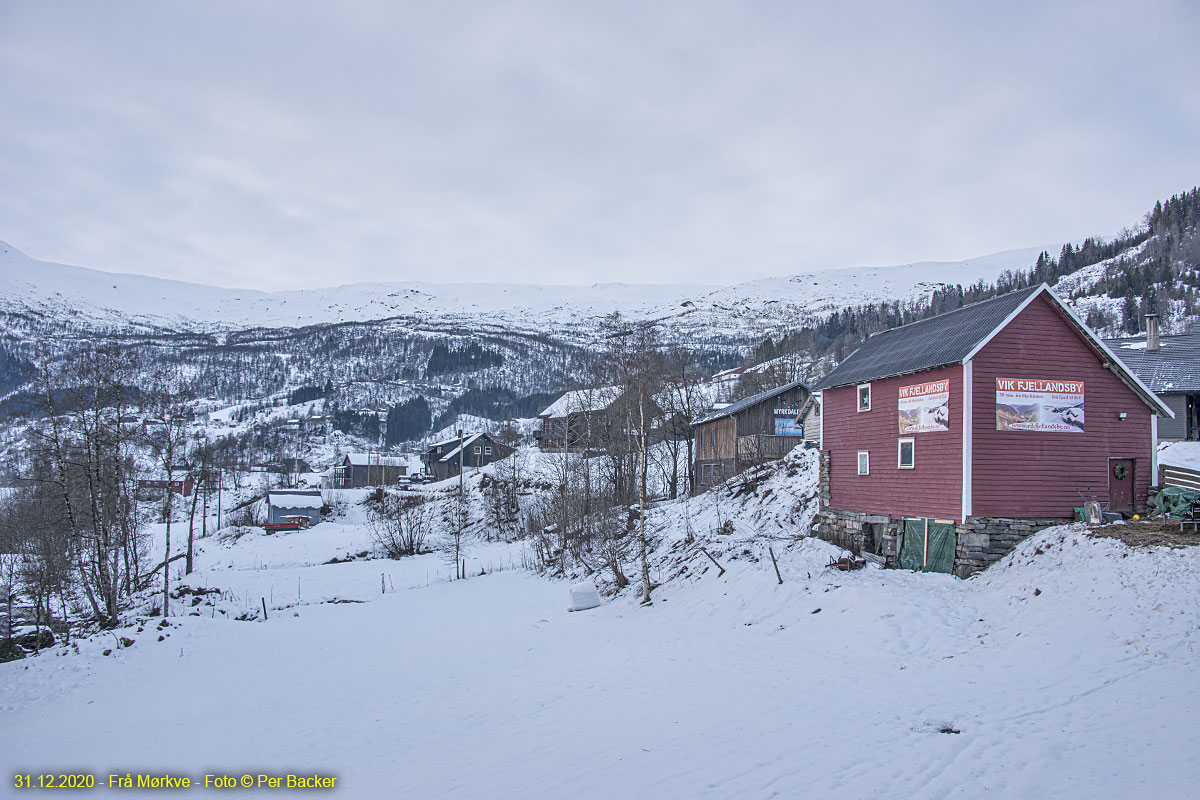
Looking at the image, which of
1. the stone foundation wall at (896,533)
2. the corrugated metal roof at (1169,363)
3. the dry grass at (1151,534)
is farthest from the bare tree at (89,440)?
the corrugated metal roof at (1169,363)

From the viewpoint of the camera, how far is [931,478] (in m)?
21.9

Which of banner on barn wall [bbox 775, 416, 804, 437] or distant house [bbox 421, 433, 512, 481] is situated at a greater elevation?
banner on barn wall [bbox 775, 416, 804, 437]

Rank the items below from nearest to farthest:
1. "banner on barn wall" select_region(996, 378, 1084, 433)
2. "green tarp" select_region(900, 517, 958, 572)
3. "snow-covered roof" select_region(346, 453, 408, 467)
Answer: "banner on barn wall" select_region(996, 378, 1084, 433) < "green tarp" select_region(900, 517, 958, 572) < "snow-covered roof" select_region(346, 453, 408, 467)

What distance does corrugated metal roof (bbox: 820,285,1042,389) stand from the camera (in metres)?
21.5

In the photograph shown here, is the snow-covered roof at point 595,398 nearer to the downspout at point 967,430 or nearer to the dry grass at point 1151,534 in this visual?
the downspout at point 967,430

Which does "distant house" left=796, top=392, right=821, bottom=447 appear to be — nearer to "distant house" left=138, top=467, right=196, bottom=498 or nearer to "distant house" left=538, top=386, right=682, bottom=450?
"distant house" left=538, top=386, right=682, bottom=450

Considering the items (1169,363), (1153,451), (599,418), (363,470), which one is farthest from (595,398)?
(363,470)

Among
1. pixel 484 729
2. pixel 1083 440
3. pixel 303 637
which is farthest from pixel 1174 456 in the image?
pixel 303 637

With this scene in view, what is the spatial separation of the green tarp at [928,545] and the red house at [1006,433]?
0.12 feet

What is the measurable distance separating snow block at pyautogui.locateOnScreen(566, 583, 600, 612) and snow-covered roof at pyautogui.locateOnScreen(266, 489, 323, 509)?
173ft

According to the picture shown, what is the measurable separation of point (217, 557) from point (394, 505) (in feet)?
57.5

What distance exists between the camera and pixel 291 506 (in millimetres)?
69938

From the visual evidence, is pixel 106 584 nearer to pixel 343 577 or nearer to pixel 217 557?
pixel 343 577

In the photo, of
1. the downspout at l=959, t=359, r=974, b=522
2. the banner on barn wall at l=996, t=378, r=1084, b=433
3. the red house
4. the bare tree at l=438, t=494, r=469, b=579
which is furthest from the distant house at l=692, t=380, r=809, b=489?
the downspout at l=959, t=359, r=974, b=522
